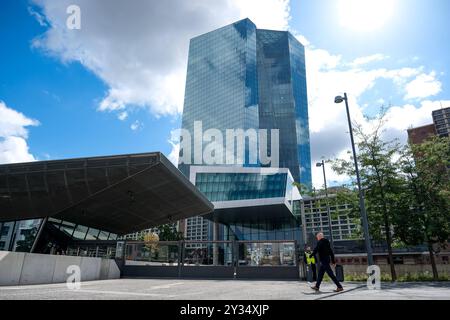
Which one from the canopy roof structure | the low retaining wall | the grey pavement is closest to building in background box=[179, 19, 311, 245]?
the canopy roof structure

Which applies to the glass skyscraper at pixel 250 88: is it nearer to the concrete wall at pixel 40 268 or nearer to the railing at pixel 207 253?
the railing at pixel 207 253

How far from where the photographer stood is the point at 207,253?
770 inches

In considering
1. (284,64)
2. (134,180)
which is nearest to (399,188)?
(134,180)

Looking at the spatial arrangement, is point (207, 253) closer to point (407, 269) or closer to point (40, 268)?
point (40, 268)

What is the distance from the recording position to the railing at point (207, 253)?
1694 cm

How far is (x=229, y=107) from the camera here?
111 m

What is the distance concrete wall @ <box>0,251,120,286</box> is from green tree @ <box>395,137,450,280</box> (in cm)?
1769

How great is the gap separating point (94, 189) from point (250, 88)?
95643 millimetres

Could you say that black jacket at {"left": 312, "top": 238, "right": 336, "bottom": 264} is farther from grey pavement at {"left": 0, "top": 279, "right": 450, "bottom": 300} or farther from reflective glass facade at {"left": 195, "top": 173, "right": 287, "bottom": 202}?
reflective glass facade at {"left": 195, "top": 173, "right": 287, "bottom": 202}

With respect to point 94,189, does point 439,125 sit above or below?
above

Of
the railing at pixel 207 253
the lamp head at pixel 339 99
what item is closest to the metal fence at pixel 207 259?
the railing at pixel 207 253

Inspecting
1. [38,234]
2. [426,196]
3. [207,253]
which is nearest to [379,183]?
[426,196]

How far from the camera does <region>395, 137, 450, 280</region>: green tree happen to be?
18453 millimetres

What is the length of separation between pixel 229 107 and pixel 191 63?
3435 centimetres
